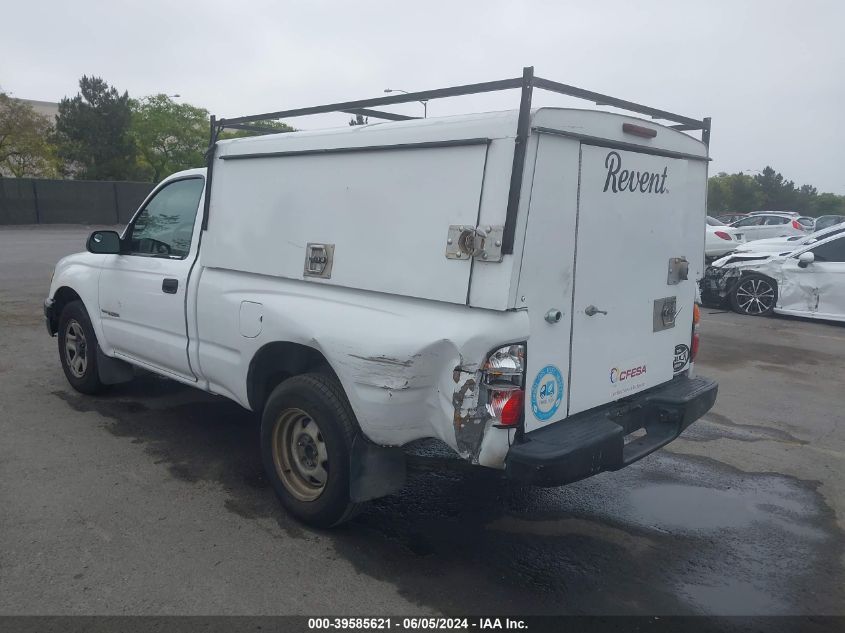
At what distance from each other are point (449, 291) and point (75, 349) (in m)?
4.38

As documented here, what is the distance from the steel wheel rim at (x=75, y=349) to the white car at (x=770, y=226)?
73.9ft

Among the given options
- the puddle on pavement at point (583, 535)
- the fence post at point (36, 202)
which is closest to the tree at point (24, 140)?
the fence post at point (36, 202)

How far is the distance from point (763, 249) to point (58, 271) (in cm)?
1358

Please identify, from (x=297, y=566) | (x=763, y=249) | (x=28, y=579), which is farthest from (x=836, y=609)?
(x=763, y=249)

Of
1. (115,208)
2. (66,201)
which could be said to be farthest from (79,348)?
(115,208)

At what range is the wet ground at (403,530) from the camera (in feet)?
11.2

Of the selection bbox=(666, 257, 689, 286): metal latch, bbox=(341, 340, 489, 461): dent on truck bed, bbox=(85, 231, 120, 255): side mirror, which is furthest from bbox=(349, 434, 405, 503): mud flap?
bbox=(85, 231, 120, 255): side mirror

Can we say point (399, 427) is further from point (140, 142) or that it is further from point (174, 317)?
point (140, 142)

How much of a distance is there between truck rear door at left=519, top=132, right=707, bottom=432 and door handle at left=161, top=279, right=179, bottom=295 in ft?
8.84

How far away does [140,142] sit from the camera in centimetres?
4956

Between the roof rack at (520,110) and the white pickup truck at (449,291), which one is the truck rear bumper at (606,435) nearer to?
the white pickup truck at (449,291)

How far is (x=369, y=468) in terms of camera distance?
366cm

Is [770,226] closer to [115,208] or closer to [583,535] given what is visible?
[583,535]

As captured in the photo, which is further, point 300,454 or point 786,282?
point 786,282
